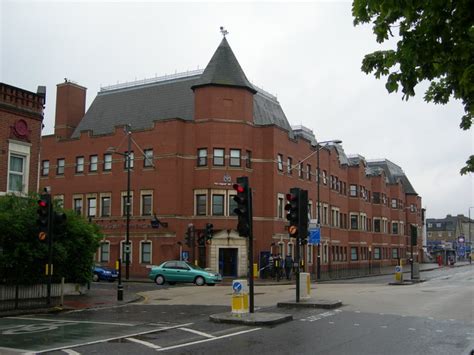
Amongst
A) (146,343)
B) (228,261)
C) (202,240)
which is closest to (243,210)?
(146,343)

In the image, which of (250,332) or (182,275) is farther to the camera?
Result: (182,275)

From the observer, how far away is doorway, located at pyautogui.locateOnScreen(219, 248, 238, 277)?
43219 mm

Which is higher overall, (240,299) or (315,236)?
(315,236)

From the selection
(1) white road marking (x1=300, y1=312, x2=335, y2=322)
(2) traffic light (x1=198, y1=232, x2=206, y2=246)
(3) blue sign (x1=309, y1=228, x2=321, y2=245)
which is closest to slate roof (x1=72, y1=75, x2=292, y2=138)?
(2) traffic light (x1=198, y1=232, x2=206, y2=246)

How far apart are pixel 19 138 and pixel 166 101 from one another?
27.1 m

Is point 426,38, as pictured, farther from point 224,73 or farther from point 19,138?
point 224,73

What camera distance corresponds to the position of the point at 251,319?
15156 mm

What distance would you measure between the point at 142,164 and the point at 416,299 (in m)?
29.2

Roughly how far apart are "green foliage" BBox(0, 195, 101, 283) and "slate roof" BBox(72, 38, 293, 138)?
2237 cm

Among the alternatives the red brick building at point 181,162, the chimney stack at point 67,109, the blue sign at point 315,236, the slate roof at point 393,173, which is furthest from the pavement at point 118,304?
the slate roof at point 393,173

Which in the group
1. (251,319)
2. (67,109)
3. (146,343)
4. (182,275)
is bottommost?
(146,343)

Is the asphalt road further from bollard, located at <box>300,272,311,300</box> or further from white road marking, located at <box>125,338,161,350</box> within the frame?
bollard, located at <box>300,272,311,300</box>

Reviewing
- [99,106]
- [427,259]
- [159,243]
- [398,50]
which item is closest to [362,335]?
[398,50]

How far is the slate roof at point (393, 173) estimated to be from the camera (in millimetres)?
84750
